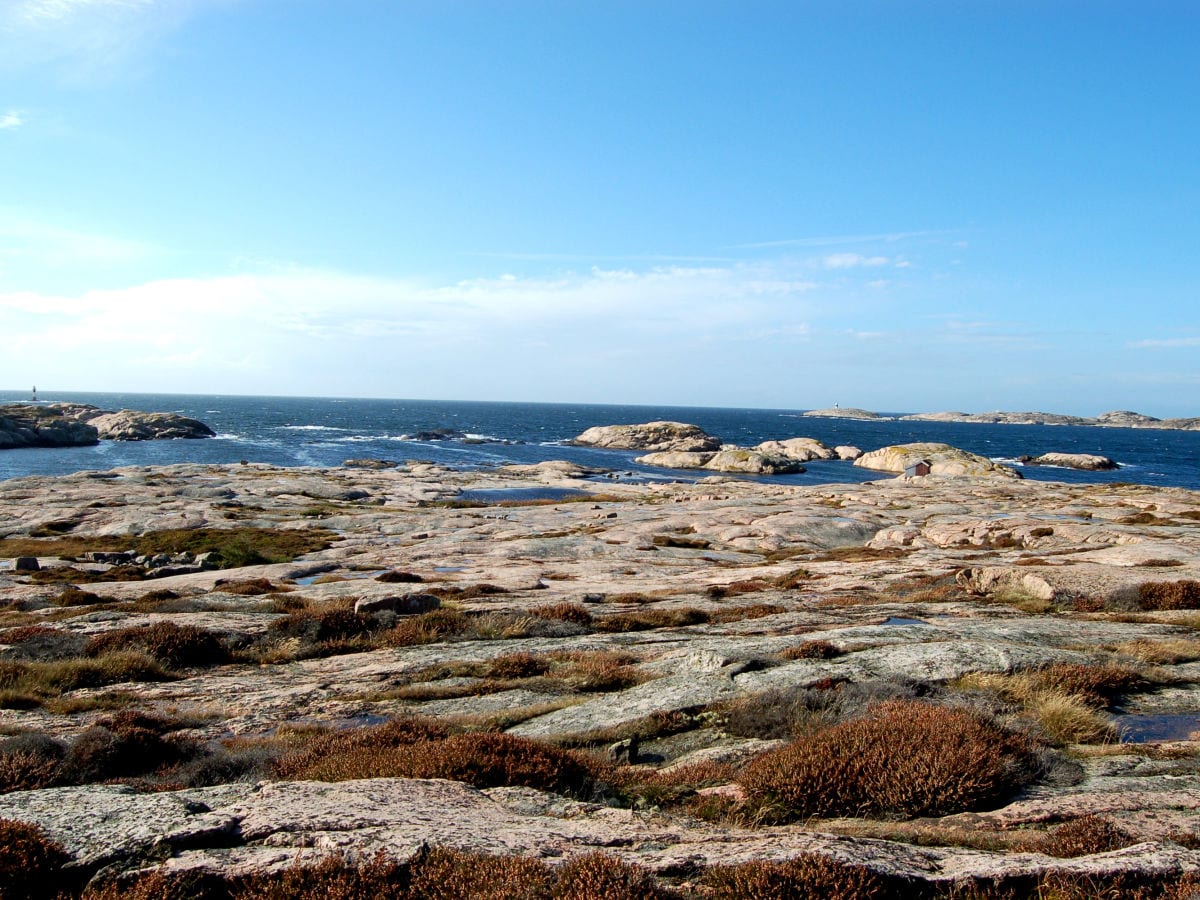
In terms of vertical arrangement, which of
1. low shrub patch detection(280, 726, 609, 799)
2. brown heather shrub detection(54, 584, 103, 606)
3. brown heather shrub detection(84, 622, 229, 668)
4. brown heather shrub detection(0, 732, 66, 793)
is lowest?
brown heather shrub detection(54, 584, 103, 606)

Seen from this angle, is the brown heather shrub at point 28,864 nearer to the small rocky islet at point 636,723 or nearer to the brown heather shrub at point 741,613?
the small rocky islet at point 636,723

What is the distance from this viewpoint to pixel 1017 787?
8.82 metres

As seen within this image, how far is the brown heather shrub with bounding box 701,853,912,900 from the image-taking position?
5.50m

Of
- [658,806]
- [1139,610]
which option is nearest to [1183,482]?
[1139,610]

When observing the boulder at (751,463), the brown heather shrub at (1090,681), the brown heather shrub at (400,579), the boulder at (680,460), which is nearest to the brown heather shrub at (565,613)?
the brown heather shrub at (400,579)

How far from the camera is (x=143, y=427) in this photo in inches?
6294

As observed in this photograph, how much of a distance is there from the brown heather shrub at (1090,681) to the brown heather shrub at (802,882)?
8.97 meters

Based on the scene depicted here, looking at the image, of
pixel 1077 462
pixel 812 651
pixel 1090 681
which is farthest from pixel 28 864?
pixel 1077 462

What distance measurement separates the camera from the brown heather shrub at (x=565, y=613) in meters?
21.6

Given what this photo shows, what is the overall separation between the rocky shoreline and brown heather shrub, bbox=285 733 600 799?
6180 inches

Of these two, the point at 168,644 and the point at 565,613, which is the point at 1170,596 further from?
the point at 168,644

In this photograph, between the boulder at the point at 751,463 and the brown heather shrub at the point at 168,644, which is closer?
the brown heather shrub at the point at 168,644

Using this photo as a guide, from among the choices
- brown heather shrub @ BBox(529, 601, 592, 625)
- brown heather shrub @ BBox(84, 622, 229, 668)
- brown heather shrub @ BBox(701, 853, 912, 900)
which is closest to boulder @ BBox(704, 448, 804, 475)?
brown heather shrub @ BBox(529, 601, 592, 625)

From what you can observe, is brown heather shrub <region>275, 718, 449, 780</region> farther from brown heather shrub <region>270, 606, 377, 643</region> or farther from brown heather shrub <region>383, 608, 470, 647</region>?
brown heather shrub <region>270, 606, 377, 643</region>
